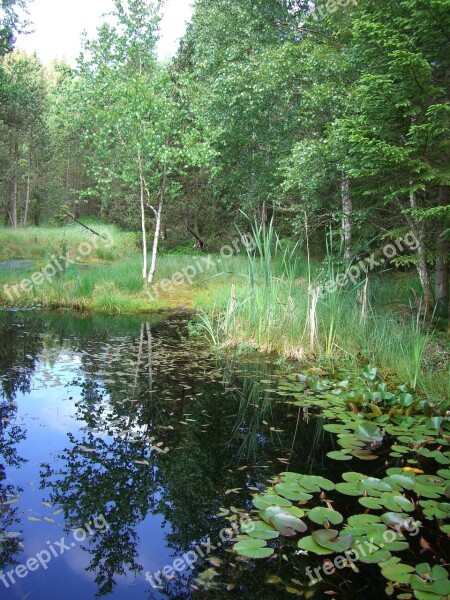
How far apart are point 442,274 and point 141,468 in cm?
552

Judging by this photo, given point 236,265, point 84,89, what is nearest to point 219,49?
point 84,89

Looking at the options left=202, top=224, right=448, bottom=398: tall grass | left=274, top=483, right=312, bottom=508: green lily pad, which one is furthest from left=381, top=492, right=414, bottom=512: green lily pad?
left=202, top=224, right=448, bottom=398: tall grass

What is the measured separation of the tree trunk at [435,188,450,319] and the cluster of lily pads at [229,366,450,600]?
277 cm

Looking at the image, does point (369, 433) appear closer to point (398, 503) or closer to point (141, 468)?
point (398, 503)

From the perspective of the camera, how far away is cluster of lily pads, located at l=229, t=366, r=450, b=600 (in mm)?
1946

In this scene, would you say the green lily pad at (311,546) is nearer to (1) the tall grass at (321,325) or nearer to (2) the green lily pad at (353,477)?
(2) the green lily pad at (353,477)

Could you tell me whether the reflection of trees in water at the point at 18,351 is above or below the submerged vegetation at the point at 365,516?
below

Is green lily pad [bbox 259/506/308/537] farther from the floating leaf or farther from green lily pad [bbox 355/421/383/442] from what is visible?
green lily pad [bbox 355/421/383/442]

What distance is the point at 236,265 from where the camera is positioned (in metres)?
10.7

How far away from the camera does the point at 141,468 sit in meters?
2.84

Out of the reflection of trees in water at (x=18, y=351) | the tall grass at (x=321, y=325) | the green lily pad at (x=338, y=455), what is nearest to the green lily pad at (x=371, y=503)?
the green lily pad at (x=338, y=455)

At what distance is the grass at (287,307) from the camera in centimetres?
482

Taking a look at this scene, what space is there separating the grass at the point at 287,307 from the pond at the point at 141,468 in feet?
2.28

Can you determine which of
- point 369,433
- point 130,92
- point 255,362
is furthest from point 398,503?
point 130,92
